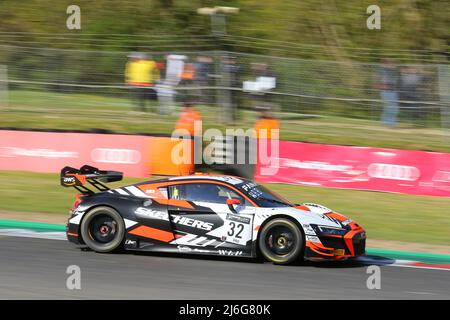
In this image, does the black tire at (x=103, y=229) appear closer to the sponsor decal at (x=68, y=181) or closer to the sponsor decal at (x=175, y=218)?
the sponsor decal at (x=175, y=218)

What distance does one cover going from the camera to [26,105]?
19312 millimetres

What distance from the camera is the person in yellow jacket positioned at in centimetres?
1872

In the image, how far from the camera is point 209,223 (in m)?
10.5

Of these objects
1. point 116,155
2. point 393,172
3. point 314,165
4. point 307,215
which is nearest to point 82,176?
point 307,215

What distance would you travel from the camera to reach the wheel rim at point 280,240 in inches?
404

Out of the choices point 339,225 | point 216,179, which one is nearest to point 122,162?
point 216,179

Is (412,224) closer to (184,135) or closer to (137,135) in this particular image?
(184,135)

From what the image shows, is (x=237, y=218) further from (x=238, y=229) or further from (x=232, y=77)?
(x=232, y=77)

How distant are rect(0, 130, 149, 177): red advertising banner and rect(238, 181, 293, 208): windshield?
20.5 ft

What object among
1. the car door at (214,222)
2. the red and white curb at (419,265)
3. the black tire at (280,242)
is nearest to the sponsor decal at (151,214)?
the car door at (214,222)

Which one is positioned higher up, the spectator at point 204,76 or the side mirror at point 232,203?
the spectator at point 204,76

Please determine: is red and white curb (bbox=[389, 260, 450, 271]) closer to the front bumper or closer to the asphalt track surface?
the asphalt track surface

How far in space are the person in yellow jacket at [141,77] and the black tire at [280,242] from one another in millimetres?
8916
